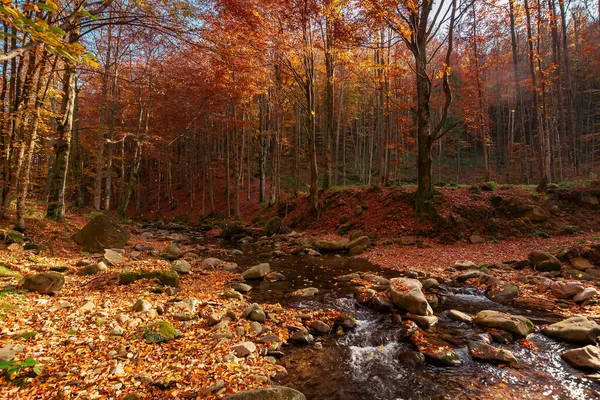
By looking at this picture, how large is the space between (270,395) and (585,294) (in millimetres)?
6837

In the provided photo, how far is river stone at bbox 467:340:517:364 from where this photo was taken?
4.07 metres

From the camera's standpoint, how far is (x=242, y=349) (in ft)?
13.1

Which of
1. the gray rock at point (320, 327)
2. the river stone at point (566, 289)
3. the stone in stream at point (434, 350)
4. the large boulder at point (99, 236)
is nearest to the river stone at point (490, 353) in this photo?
the stone in stream at point (434, 350)

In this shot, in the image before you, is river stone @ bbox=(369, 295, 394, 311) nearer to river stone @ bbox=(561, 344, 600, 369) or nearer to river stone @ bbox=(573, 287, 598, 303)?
river stone @ bbox=(561, 344, 600, 369)

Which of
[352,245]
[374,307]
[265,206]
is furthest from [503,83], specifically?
[374,307]

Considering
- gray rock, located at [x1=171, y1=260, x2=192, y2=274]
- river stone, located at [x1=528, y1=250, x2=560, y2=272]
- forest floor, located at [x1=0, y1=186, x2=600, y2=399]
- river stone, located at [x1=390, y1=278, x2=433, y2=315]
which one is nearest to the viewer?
forest floor, located at [x1=0, y1=186, x2=600, y2=399]

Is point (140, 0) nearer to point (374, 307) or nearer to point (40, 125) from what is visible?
point (40, 125)

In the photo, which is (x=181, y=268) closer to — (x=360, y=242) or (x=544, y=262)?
(x=360, y=242)

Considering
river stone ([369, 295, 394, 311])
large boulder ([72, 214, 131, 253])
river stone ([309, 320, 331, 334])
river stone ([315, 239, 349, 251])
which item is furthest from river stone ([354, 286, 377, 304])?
large boulder ([72, 214, 131, 253])

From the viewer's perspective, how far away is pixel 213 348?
4.00 metres

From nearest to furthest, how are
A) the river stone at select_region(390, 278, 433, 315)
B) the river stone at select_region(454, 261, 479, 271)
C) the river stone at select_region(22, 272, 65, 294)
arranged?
1. the river stone at select_region(22, 272, 65, 294)
2. the river stone at select_region(390, 278, 433, 315)
3. the river stone at select_region(454, 261, 479, 271)

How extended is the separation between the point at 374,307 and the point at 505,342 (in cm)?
222

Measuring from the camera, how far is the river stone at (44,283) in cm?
520

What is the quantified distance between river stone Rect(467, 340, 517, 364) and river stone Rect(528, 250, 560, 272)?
5300mm
